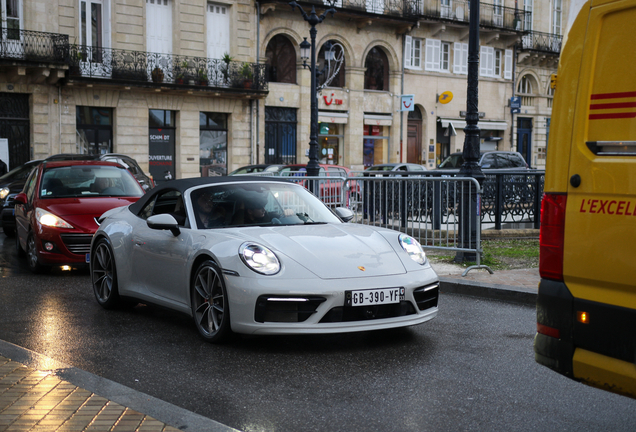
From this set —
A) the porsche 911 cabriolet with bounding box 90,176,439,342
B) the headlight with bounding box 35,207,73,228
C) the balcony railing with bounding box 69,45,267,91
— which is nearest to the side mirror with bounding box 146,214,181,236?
the porsche 911 cabriolet with bounding box 90,176,439,342

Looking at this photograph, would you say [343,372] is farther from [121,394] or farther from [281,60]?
[281,60]

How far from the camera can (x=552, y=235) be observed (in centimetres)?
370

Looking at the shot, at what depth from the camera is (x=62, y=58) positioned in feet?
90.9

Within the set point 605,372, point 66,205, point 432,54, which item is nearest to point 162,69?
point 432,54

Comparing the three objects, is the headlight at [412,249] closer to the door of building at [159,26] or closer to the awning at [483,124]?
the door of building at [159,26]

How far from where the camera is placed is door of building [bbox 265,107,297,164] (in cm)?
3444

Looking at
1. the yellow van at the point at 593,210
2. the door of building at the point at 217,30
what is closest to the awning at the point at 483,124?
the door of building at the point at 217,30

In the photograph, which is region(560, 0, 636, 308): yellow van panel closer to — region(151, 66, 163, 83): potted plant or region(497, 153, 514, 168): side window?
region(497, 153, 514, 168): side window

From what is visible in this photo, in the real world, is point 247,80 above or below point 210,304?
above

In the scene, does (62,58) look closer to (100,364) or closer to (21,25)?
(21,25)

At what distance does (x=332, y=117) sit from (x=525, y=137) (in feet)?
48.6

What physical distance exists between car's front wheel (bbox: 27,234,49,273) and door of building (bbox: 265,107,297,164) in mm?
24255

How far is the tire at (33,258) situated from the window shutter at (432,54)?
31.7 metres

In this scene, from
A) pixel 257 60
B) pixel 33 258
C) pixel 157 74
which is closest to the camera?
pixel 33 258
